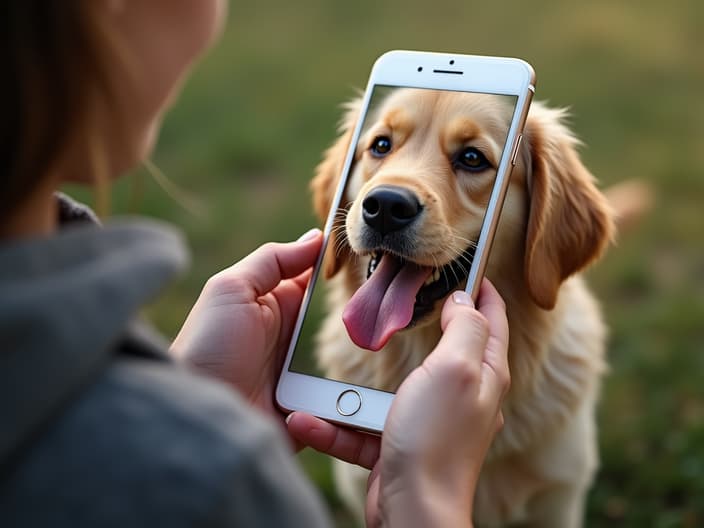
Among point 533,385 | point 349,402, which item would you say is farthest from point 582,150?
point 349,402

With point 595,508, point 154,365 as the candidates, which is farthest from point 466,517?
point 595,508

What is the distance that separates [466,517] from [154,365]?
59cm

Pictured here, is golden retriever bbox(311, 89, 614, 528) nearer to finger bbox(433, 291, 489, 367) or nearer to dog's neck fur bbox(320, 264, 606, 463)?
dog's neck fur bbox(320, 264, 606, 463)

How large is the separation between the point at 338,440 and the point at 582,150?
120 inches

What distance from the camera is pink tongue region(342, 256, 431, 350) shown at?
68.6 inches

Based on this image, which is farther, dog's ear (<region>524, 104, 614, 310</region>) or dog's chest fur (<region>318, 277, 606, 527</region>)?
dog's chest fur (<region>318, 277, 606, 527</region>)

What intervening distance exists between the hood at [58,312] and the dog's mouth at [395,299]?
94 centimetres

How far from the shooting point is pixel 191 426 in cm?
81

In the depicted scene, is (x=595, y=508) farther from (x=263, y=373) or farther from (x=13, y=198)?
(x=13, y=198)

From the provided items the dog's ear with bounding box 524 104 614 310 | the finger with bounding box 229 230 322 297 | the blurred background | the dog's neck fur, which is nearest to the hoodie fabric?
the finger with bounding box 229 230 322 297

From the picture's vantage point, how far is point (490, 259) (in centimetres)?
187

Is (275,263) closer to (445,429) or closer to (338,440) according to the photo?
(338,440)

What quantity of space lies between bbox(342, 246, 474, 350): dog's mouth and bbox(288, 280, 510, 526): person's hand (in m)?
0.24

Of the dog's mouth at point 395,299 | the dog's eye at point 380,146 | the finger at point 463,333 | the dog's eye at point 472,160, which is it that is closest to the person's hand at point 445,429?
the finger at point 463,333
